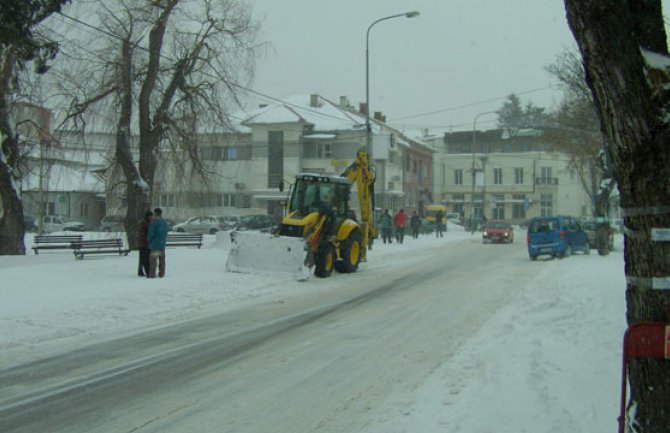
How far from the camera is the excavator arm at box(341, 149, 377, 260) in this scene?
23312 mm

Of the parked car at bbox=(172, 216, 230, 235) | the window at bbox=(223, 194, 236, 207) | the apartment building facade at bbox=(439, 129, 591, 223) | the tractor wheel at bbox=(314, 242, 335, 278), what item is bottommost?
the tractor wheel at bbox=(314, 242, 335, 278)

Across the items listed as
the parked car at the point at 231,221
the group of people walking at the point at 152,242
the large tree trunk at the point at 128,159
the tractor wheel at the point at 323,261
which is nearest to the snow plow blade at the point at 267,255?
the tractor wheel at the point at 323,261

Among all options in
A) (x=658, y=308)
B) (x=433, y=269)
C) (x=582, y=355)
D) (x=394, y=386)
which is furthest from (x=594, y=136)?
(x=658, y=308)

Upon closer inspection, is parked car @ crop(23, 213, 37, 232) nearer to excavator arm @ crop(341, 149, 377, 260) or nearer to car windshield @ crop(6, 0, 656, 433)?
car windshield @ crop(6, 0, 656, 433)

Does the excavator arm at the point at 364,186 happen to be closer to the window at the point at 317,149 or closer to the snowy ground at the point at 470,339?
the snowy ground at the point at 470,339

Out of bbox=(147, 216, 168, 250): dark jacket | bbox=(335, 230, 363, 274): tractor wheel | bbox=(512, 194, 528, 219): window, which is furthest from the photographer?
bbox=(512, 194, 528, 219): window

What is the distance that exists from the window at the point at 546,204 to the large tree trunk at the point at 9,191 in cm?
7554

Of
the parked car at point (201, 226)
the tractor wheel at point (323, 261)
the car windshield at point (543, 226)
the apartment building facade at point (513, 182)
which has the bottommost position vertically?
the tractor wheel at point (323, 261)

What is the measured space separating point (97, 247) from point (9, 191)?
4573mm

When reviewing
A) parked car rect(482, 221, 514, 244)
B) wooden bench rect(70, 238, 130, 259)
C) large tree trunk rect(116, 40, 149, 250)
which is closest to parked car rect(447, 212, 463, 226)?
parked car rect(482, 221, 514, 244)

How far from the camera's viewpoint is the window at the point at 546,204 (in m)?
90.0

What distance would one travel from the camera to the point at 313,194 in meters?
20.8

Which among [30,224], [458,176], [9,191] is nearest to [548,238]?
[9,191]

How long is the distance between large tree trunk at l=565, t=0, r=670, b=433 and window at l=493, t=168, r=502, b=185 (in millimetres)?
90117
